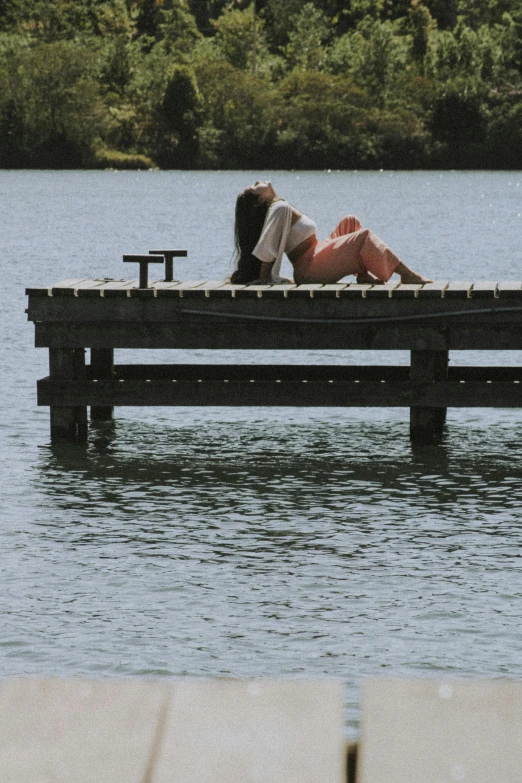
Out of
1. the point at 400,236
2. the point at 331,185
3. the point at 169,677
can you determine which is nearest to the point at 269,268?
the point at 169,677

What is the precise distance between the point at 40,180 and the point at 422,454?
86122mm

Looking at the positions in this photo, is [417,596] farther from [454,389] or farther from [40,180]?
[40,180]

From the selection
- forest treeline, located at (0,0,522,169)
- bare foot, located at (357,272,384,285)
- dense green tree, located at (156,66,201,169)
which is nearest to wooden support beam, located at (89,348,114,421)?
bare foot, located at (357,272,384,285)

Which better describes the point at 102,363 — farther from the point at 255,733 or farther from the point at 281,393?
the point at 255,733

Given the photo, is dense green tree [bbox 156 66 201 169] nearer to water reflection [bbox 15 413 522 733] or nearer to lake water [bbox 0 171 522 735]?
lake water [bbox 0 171 522 735]

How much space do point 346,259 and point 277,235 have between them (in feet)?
1.84

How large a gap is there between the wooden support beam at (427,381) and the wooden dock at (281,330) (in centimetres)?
1

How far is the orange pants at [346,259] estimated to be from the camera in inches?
472

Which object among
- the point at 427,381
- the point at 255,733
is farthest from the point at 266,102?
the point at 255,733

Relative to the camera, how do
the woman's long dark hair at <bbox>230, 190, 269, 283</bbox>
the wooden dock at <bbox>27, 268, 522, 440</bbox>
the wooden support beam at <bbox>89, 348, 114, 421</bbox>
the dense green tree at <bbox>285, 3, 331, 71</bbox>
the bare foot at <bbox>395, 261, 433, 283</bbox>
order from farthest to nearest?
the dense green tree at <bbox>285, 3, 331, 71</bbox> < the wooden support beam at <bbox>89, 348, 114, 421</bbox> < the woman's long dark hair at <bbox>230, 190, 269, 283</bbox> < the bare foot at <bbox>395, 261, 433, 283</bbox> < the wooden dock at <bbox>27, 268, 522, 440</bbox>

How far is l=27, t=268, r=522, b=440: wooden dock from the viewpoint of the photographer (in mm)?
11258

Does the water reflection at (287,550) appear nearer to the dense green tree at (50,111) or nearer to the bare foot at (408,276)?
the bare foot at (408,276)

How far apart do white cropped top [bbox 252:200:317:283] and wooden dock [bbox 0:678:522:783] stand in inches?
378

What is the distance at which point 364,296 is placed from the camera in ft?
36.9
